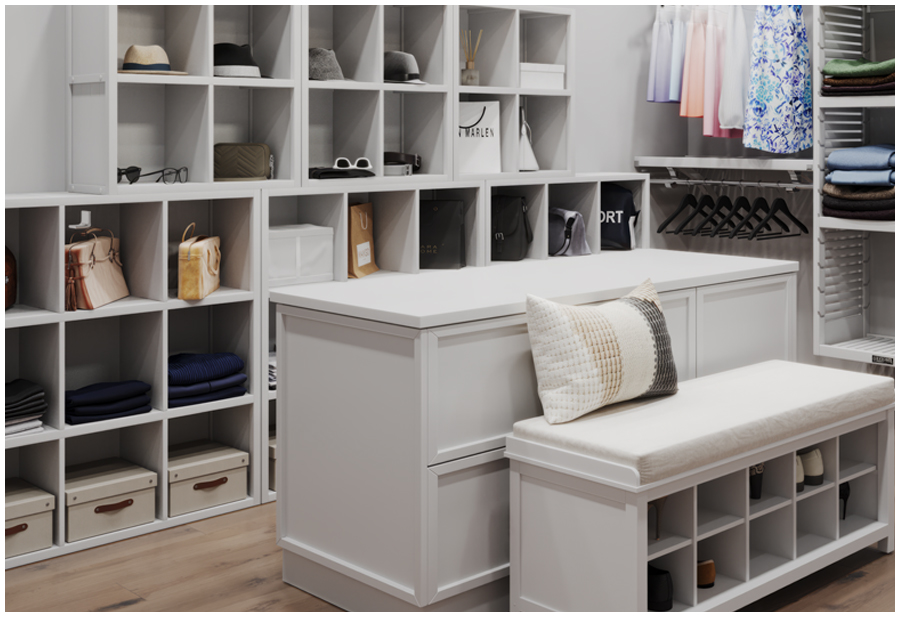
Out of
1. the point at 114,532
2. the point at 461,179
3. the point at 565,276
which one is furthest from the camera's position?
the point at 461,179

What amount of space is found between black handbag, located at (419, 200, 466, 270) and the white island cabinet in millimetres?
1210

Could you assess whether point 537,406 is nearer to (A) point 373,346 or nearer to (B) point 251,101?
(A) point 373,346

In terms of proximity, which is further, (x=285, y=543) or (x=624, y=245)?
(x=624, y=245)

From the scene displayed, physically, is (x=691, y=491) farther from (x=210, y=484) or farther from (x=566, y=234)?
(x=566, y=234)

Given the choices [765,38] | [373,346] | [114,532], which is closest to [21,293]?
[114,532]

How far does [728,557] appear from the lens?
2688 mm

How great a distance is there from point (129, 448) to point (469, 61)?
2183 mm

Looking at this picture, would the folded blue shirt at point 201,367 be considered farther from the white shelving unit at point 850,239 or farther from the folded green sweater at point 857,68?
the folded green sweater at point 857,68

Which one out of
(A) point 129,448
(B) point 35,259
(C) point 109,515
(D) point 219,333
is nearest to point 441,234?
(D) point 219,333

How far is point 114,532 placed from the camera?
11.1 feet

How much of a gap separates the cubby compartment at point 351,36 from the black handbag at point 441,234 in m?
0.62

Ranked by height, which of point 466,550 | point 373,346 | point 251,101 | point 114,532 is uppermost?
point 251,101

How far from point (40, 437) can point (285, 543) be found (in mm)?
937

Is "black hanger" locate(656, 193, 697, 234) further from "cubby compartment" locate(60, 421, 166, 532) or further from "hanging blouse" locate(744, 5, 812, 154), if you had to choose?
"cubby compartment" locate(60, 421, 166, 532)
